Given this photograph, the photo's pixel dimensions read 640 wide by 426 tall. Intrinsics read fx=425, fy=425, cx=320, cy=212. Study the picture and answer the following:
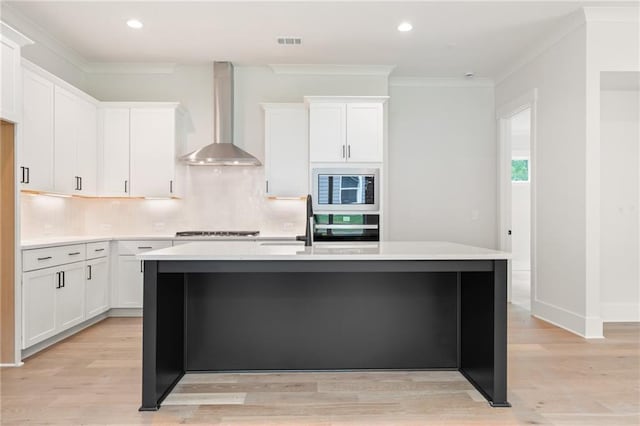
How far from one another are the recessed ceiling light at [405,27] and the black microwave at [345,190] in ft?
4.98

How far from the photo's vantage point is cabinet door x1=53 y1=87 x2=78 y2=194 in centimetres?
406

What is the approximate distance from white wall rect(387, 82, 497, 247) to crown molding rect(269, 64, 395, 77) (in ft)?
1.69

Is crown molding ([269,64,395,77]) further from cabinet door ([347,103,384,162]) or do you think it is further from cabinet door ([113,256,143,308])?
cabinet door ([113,256,143,308])

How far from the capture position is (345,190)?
489 cm

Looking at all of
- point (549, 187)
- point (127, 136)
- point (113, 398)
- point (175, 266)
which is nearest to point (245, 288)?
point (175, 266)

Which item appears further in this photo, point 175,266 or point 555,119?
point 555,119

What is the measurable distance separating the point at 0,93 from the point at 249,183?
9.02 ft

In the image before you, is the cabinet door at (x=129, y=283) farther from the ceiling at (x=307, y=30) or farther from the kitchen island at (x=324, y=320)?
the ceiling at (x=307, y=30)

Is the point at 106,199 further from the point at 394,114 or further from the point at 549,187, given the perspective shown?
the point at 549,187

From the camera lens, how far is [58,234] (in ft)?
15.1

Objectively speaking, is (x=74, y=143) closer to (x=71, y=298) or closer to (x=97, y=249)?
(x=97, y=249)

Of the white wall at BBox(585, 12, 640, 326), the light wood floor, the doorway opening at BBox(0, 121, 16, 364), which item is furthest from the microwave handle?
the doorway opening at BBox(0, 121, 16, 364)

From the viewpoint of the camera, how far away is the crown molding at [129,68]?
207 inches

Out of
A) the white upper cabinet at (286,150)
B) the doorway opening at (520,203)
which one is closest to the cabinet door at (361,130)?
the white upper cabinet at (286,150)
